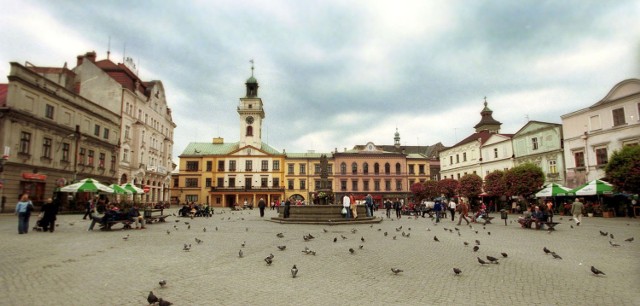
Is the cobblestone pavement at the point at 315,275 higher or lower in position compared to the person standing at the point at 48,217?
lower

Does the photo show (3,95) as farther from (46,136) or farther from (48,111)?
(46,136)

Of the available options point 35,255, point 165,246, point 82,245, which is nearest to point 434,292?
point 165,246

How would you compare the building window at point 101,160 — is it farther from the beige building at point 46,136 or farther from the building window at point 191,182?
the building window at point 191,182

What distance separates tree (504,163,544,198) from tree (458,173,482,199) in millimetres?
7065

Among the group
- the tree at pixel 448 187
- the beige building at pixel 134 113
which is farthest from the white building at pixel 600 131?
the beige building at pixel 134 113

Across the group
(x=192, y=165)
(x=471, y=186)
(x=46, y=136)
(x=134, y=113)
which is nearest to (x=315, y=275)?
(x=46, y=136)

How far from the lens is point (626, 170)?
25156mm

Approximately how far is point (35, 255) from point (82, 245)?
214 cm

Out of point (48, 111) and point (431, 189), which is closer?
point (48, 111)

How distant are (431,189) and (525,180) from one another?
64.5ft

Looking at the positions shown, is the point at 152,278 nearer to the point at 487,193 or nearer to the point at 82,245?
the point at 82,245

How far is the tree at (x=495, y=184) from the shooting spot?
3938 cm

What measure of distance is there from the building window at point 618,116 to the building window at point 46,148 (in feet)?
170

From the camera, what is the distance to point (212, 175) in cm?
6719
